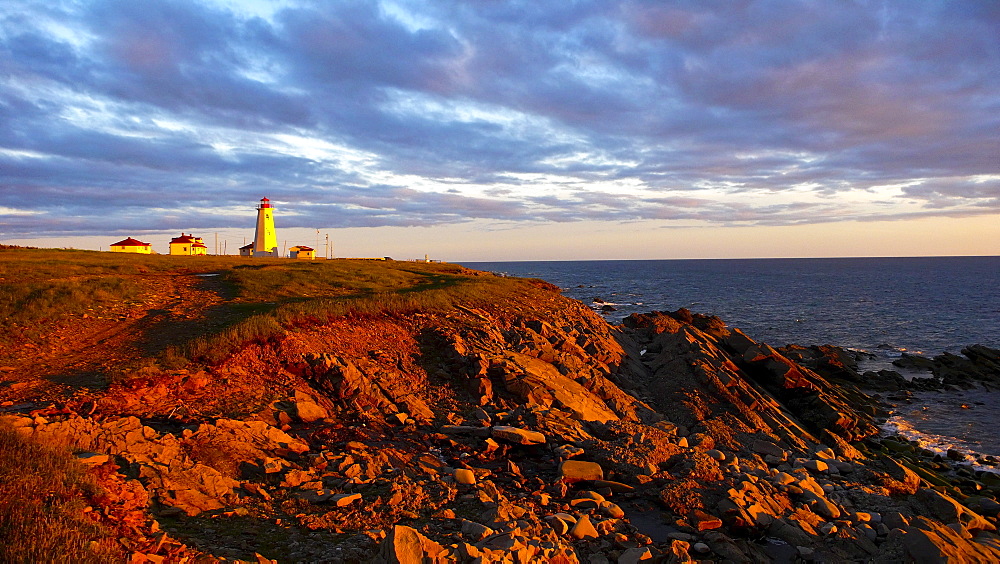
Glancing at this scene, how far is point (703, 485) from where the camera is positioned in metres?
10.1

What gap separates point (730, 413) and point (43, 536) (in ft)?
56.4

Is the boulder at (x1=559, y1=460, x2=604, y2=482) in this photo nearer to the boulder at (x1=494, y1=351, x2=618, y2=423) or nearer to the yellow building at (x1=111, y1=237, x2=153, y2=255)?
the boulder at (x1=494, y1=351, x2=618, y2=423)

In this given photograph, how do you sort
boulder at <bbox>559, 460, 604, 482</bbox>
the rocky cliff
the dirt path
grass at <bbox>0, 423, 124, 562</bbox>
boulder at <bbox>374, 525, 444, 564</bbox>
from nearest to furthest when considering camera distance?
grass at <bbox>0, 423, 124, 562</bbox>
boulder at <bbox>374, 525, 444, 564</bbox>
the rocky cliff
boulder at <bbox>559, 460, 604, 482</bbox>
the dirt path

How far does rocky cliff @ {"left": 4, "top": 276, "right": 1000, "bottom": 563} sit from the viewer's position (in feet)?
24.4

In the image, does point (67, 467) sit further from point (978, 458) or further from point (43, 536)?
point (978, 458)

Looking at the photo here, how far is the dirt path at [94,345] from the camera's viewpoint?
11.2 metres

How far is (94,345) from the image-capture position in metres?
14.0

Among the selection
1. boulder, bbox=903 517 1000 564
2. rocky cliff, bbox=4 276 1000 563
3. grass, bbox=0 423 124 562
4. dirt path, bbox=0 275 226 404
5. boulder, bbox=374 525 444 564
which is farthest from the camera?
dirt path, bbox=0 275 226 404

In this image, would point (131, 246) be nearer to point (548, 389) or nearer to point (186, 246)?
point (186, 246)

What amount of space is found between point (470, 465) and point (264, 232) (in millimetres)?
68111

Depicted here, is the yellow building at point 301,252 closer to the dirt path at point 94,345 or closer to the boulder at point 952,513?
the dirt path at point 94,345

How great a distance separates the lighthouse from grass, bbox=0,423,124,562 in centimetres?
6763

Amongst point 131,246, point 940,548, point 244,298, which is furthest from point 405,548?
point 131,246

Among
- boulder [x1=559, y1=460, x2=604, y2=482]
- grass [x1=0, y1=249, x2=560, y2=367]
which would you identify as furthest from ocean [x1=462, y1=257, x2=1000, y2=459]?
grass [x1=0, y1=249, x2=560, y2=367]
